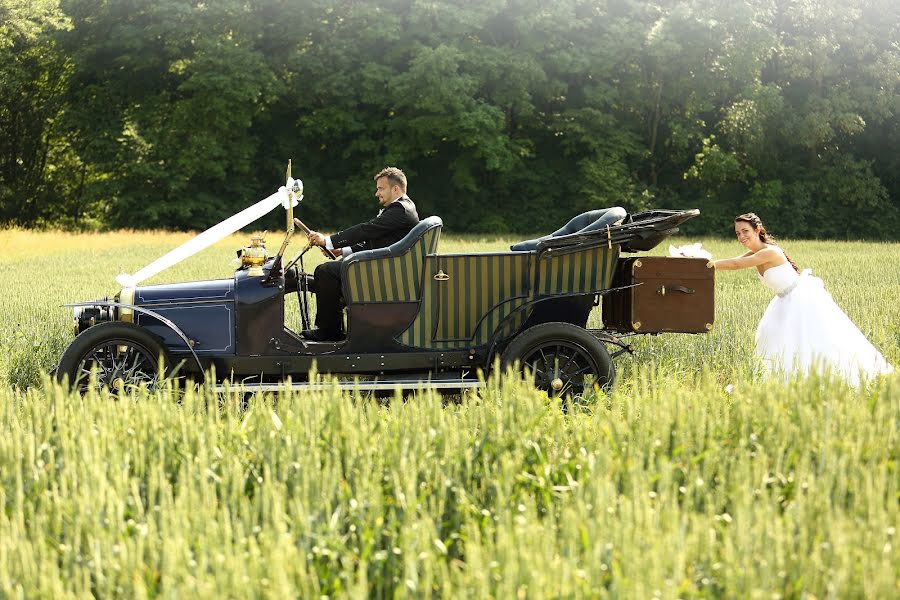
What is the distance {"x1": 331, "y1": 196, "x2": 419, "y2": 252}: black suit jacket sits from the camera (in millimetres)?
6656

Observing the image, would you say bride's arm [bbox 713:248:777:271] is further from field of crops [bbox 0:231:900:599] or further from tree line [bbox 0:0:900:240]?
tree line [bbox 0:0:900:240]

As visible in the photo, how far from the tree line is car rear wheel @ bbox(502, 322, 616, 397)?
30.5 m

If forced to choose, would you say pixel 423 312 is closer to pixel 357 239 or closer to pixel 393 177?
pixel 357 239

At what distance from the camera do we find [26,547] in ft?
9.98

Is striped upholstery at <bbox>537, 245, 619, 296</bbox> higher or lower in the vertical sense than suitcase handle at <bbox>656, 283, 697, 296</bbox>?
higher

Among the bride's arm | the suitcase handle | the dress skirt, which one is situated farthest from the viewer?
the bride's arm

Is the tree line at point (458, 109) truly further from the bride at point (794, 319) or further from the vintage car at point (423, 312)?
the vintage car at point (423, 312)

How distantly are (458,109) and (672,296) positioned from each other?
1197 inches

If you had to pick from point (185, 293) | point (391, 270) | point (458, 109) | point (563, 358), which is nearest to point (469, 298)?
point (391, 270)

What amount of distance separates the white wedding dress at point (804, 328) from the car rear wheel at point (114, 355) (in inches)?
162

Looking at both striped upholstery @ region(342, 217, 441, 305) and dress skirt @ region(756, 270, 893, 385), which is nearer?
striped upholstery @ region(342, 217, 441, 305)

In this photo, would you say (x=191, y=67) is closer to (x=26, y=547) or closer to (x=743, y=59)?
Result: (x=743, y=59)

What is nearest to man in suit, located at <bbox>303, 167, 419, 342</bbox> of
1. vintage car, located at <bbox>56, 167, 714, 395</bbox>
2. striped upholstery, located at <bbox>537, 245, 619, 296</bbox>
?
vintage car, located at <bbox>56, 167, 714, 395</bbox>

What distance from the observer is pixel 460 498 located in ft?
12.1
